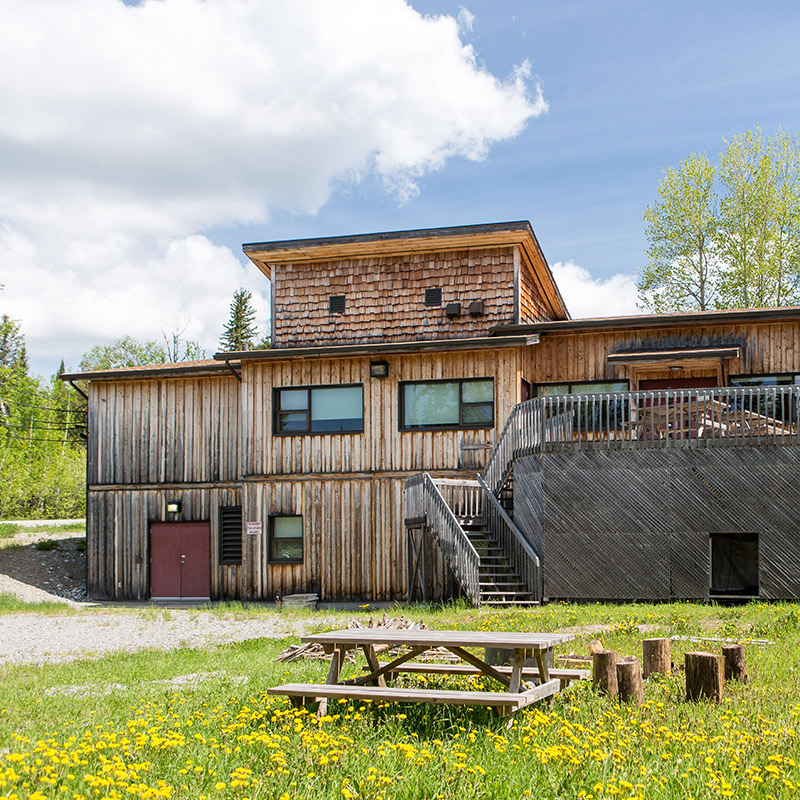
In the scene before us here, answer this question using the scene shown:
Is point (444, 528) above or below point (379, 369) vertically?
below

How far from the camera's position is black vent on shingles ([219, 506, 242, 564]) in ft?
80.7

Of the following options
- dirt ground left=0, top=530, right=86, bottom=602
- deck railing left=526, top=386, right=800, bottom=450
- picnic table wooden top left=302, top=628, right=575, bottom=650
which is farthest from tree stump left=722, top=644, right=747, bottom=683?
dirt ground left=0, top=530, right=86, bottom=602

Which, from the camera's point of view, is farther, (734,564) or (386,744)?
(734,564)

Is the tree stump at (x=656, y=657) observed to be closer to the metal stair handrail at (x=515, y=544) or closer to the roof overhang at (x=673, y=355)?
the metal stair handrail at (x=515, y=544)

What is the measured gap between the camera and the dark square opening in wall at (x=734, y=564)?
59.3ft

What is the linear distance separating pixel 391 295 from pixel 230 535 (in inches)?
286

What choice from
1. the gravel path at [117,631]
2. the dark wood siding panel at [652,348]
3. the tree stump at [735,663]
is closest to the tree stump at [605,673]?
the tree stump at [735,663]

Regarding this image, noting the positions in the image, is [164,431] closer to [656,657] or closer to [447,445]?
[447,445]

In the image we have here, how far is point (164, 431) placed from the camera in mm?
25500

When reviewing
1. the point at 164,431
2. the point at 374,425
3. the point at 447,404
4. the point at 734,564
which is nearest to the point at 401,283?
the point at 447,404

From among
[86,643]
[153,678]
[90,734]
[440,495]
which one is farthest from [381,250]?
[90,734]

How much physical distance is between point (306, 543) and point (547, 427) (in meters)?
7.24

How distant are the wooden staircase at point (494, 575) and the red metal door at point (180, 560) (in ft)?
25.9

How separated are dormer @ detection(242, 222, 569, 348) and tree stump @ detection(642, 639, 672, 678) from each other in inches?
575
